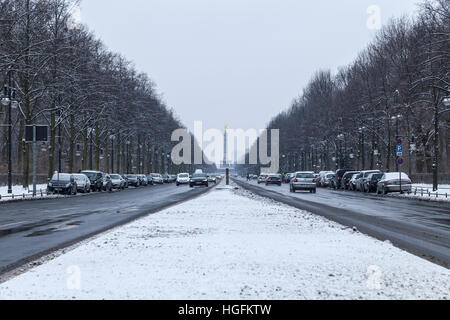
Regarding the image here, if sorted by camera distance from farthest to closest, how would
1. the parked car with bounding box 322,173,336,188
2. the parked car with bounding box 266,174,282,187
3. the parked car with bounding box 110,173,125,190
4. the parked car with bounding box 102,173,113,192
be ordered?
the parked car with bounding box 266,174,282,187, the parked car with bounding box 322,173,336,188, the parked car with bounding box 110,173,125,190, the parked car with bounding box 102,173,113,192

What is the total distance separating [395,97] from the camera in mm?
59062

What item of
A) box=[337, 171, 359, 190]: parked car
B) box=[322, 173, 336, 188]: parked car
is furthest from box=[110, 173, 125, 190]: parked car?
box=[337, 171, 359, 190]: parked car

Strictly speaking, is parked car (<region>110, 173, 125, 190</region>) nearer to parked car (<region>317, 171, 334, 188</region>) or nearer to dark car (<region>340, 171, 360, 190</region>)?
dark car (<region>340, 171, 360, 190</region>)

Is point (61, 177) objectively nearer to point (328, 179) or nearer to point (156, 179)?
point (328, 179)

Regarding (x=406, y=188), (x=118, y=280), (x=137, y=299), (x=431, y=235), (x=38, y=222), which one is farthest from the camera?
(x=406, y=188)

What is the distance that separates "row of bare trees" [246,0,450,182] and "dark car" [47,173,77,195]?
25.3m

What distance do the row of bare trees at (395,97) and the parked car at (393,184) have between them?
2.40 metres

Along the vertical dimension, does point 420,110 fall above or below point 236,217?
above

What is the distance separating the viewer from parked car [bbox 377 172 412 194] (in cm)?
4369

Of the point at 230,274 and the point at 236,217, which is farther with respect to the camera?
the point at 236,217

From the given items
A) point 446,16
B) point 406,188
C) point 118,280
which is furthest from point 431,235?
point 406,188
